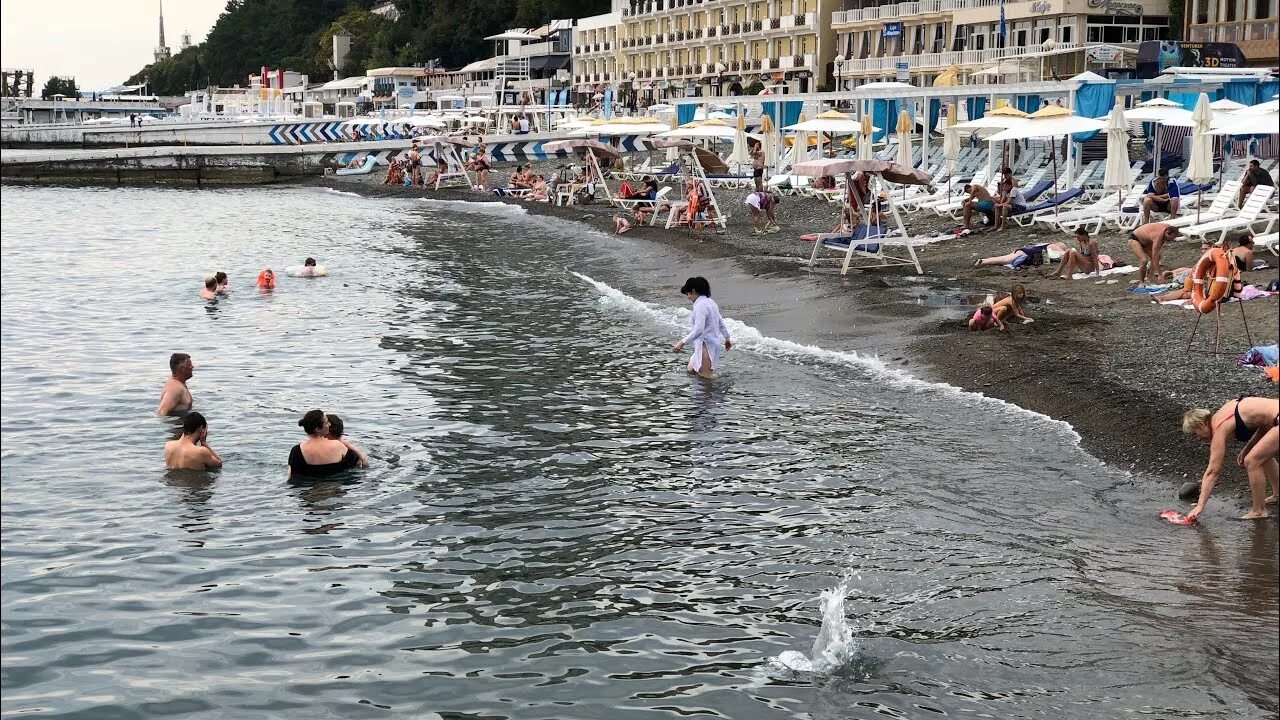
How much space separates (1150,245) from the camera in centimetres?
1855

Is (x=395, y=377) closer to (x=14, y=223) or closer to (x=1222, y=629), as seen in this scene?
(x=1222, y=629)

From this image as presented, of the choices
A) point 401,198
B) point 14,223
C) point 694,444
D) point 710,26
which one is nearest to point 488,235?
point 401,198

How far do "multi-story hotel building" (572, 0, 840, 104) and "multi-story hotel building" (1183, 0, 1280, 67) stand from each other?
35.1 m

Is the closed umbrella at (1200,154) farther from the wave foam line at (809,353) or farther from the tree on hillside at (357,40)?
the tree on hillside at (357,40)

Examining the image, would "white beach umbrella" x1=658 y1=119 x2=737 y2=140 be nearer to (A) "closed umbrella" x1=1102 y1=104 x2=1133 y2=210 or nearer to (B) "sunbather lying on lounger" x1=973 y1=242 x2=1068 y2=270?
(A) "closed umbrella" x1=1102 y1=104 x2=1133 y2=210

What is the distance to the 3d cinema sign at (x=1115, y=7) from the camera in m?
59.2

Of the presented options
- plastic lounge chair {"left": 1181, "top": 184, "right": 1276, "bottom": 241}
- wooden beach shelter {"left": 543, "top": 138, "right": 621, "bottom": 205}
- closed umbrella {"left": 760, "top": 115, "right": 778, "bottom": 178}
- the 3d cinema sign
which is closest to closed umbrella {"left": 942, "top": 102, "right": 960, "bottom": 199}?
closed umbrella {"left": 760, "top": 115, "right": 778, "bottom": 178}

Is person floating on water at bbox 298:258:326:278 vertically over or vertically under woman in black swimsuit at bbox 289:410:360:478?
over

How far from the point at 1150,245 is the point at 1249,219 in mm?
1833

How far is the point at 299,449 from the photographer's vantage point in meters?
11.3

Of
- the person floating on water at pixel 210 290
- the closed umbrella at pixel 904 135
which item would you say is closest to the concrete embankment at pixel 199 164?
the closed umbrella at pixel 904 135

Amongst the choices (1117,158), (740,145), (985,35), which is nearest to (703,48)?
(985,35)

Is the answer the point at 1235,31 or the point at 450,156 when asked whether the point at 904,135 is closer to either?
the point at 1235,31

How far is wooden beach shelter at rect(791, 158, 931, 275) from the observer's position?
20.8 m
